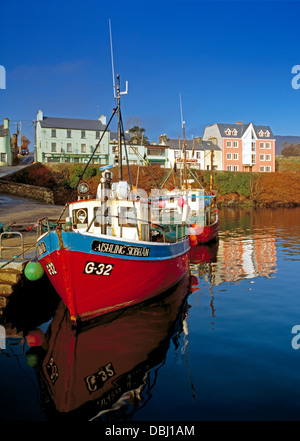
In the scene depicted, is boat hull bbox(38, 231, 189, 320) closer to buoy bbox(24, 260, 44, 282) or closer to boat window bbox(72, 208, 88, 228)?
buoy bbox(24, 260, 44, 282)

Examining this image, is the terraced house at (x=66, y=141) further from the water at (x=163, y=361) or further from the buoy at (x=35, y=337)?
the buoy at (x=35, y=337)

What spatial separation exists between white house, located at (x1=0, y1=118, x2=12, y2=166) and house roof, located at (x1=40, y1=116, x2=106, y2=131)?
819cm

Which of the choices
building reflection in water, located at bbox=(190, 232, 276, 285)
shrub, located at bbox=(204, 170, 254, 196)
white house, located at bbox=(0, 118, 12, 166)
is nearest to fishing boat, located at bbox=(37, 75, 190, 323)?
building reflection in water, located at bbox=(190, 232, 276, 285)

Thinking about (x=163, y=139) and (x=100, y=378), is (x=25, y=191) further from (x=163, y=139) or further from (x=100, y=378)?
(x=163, y=139)

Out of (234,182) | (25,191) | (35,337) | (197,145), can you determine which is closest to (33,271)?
(35,337)

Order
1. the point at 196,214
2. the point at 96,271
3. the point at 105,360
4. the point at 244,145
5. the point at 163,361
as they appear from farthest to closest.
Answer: the point at 244,145 → the point at 196,214 → the point at 96,271 → the point at 105,360 → the point at 163,361

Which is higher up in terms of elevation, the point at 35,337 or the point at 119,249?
the point at 119,249

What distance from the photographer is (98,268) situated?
9.77m

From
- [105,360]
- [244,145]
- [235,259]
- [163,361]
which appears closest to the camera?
[163,361]

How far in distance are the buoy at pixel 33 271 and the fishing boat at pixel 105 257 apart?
212mm

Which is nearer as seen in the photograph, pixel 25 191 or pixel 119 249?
pixel 119 249

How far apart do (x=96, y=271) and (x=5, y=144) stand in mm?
54525

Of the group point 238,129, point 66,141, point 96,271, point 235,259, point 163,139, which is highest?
point 238,129

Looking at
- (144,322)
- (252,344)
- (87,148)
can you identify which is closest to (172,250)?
(144,322)
